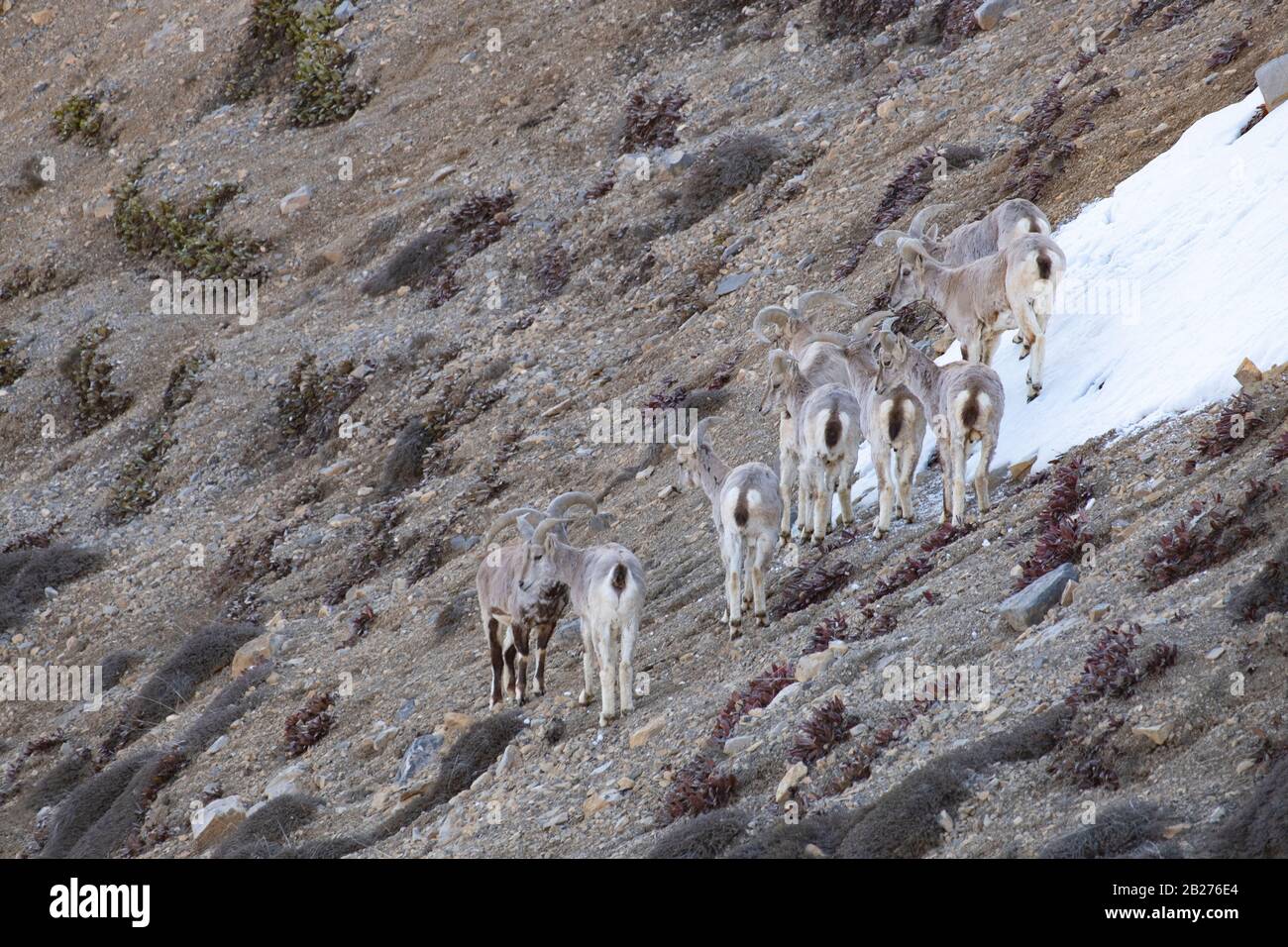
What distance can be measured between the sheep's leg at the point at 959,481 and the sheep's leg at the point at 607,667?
3194mm

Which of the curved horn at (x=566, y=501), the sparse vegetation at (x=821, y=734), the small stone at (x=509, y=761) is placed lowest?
the small stone at (x=509, y=761)

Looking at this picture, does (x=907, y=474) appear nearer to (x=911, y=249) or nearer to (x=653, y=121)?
(x=911, y=249)

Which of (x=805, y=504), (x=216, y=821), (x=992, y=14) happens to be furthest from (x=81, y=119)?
(x=805, y=504)

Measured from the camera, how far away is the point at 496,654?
14.8m

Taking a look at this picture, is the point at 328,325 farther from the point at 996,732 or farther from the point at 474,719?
the point at 996,732

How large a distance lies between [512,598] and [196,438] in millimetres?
14071

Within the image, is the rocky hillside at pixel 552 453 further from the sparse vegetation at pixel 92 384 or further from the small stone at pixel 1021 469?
the small stone at pixel 1021 469

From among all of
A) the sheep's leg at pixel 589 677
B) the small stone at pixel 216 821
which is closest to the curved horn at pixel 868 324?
the sheep's leg at pixel 589 677

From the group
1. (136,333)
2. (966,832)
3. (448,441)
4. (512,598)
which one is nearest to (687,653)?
(512,598)

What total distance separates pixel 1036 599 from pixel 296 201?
963 inches

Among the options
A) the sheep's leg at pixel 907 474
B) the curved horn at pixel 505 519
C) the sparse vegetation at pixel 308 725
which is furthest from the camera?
the sparse vegetation at pixel 308 725

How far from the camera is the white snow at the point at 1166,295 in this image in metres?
13.7

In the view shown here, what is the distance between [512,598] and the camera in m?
14.3

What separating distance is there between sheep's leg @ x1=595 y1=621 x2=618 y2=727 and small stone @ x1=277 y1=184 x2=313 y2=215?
21.4 meters
